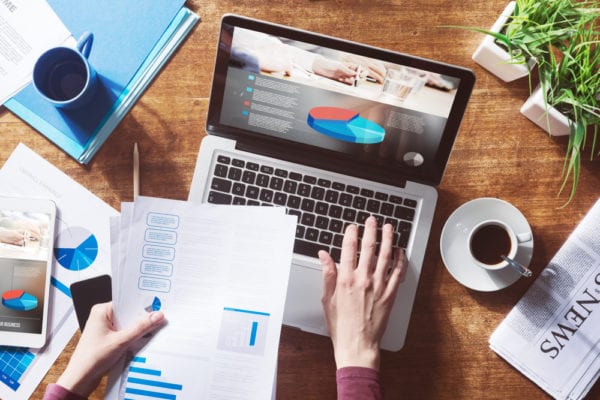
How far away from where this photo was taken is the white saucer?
84 centimetres

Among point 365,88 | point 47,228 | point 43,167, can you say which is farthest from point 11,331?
point 365,88

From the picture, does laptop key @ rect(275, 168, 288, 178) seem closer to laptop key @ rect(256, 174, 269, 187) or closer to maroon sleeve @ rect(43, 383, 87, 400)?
laptop key @ rect(256, 174, 269, 187)

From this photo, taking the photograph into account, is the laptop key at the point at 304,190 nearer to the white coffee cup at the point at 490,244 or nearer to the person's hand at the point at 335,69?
the person's hand at the point at 335,69

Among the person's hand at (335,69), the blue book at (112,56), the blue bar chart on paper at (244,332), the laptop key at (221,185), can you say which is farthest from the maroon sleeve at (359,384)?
the blue book at (112,56)

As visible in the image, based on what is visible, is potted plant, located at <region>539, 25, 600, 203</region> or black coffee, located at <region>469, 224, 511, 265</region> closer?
potted plant, located at <region>539, 25, 600, 203</region>

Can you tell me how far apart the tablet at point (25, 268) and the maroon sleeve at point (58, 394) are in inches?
3.9

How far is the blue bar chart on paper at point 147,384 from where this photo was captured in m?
0.81

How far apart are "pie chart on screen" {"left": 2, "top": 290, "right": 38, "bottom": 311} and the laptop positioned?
0.34 m

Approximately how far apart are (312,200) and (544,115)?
0.40 meters

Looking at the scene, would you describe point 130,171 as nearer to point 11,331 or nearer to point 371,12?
point 11,331

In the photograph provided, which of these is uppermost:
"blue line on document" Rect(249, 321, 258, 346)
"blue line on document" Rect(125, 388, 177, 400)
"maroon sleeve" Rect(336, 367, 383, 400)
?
"blue line on document" Rect(249, 321, 258, 346)

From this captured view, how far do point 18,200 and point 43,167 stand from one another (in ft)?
0.24

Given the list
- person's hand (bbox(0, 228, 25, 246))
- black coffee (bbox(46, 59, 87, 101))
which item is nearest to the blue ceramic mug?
black coffee (bbox(46, 59, 87, 101))

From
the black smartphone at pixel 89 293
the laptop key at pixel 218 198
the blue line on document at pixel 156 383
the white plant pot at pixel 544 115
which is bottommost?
the blue line on document at pixel 156 383
